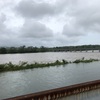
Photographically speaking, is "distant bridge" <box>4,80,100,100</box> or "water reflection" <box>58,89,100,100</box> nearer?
"distant bridge" <box>4,80,100,100</box>

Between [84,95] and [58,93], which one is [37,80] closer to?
[84,95]

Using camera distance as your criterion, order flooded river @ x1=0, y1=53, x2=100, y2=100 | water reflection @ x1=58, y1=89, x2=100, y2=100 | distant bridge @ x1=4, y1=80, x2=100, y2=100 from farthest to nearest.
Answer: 1. flooded river @ x1=0, y1=53, x2=100, y2=100
2. water reflection @ x1=58, y1=89, x2=100, y2=100
3. distant bridge @ x1=4, y1=80, x2=100, y2=100

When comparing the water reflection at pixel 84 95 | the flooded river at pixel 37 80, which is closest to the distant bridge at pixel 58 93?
the water reflection at pixel 84 95

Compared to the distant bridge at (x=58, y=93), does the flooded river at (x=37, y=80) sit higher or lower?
lower

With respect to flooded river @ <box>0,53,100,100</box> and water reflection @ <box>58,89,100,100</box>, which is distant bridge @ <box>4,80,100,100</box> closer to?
water reflection @ <box>58,89,100,100</box>

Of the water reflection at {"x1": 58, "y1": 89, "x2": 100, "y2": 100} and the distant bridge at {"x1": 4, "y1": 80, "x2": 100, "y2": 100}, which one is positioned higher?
the distant bridge at {"x1": 4, "y1": 80, "x2": 100, "y2": 100}

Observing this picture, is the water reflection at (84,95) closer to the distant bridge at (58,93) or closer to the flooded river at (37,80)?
Answer: the distant bridge at (58,93)

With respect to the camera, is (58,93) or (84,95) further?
(84,95)

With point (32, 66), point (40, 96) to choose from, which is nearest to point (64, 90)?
point (40, 96)

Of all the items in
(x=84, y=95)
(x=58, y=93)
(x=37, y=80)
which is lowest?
(x=37, y=80)

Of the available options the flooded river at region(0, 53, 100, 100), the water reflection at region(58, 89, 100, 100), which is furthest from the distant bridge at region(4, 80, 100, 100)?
the flooded river at region(0, 53, 100, 100)

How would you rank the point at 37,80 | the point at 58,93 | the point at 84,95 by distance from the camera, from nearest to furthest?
the point at 58,93
the point at 84,95
the point at 37,80

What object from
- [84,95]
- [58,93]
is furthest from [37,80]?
[58,93]

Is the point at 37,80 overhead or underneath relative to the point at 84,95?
underneath
